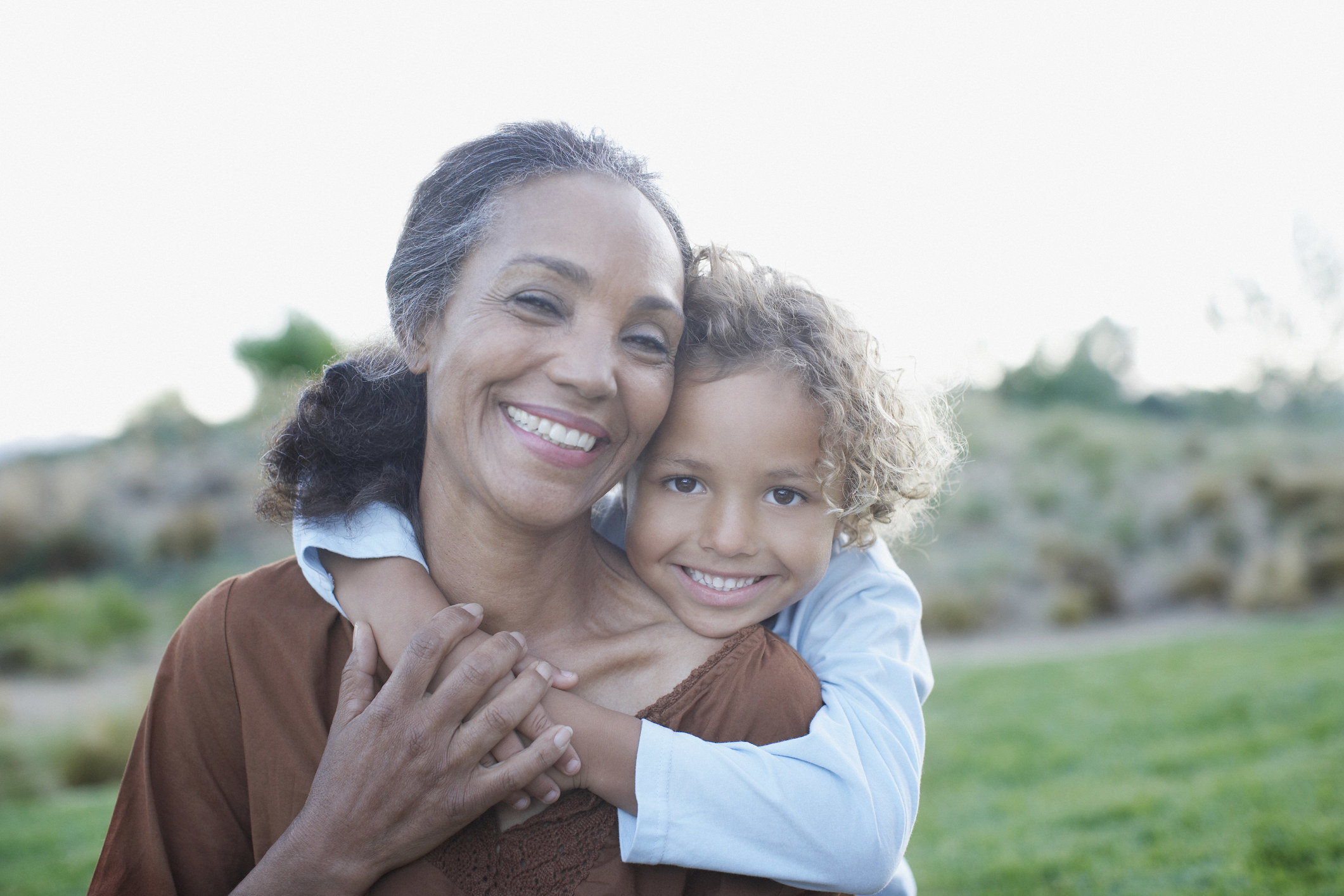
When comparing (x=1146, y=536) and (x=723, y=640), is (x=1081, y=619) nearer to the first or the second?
(x=1146, y=536)

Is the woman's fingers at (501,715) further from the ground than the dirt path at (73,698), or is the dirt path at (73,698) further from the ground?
the woman's fingers at (501,715)

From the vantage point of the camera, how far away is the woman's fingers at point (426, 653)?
1.73 meters

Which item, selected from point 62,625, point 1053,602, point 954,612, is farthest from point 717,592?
point 1053,602

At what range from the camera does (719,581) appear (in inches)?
88.6

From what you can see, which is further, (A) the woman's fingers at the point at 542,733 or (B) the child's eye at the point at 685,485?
(B) the child's eye at the point at 685,485

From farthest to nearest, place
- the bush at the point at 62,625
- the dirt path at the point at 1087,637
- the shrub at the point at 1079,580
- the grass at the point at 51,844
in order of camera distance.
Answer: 1. the shrub at the point at 1079,580
2. the dirt path at the point at 1087,637
3. the bush at the point at 62,625
4. the grass at the point at 51,844

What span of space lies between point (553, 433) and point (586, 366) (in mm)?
162

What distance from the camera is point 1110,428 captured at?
19.5 meters

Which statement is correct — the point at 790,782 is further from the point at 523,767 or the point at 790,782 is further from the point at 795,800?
the point at 523,767

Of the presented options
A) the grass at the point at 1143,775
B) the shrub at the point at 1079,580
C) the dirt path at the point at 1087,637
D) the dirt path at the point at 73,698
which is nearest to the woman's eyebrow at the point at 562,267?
the grass at the point at 1143,775

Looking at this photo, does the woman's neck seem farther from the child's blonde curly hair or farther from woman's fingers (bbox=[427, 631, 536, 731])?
the child's blonde curly hair

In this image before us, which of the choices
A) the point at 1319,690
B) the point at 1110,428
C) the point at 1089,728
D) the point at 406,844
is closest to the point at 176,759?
the point at 406,844

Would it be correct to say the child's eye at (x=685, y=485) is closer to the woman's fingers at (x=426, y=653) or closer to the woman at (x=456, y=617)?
the woman at (x=456, y=617)

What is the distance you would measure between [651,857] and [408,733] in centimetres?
53
